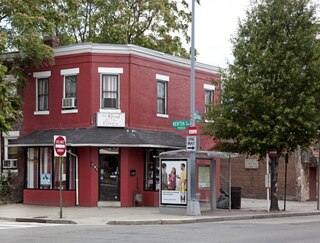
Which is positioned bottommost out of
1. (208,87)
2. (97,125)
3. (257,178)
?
(257,178)

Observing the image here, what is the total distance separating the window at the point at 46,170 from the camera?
26.5 metres

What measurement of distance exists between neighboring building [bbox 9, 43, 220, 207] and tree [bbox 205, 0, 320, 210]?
354cm

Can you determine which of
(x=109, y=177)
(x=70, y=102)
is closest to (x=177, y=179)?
(x=109, y=177)

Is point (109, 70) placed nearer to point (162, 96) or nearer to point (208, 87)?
point (162, 96)

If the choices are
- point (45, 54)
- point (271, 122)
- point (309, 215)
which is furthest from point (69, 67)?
point (309, 215)

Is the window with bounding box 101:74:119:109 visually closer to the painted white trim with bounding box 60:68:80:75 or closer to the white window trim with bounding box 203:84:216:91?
the painted white trim with bounding box 60:68:80:75

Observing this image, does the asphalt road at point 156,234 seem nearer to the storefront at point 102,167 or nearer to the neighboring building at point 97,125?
the storefront at point 102,167

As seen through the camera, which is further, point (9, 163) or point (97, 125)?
point (9, 163)

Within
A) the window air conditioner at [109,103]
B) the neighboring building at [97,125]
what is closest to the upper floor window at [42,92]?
the neighboring building at [97,125]

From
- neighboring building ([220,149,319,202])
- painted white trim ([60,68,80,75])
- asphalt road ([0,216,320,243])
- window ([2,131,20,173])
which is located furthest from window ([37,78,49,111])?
neighboring building ([220,149,319,202])

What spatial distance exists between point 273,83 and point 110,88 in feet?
24.9

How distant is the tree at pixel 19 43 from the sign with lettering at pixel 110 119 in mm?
3709

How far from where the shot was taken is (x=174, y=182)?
23.1m

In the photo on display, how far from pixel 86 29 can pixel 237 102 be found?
71.2 feet
